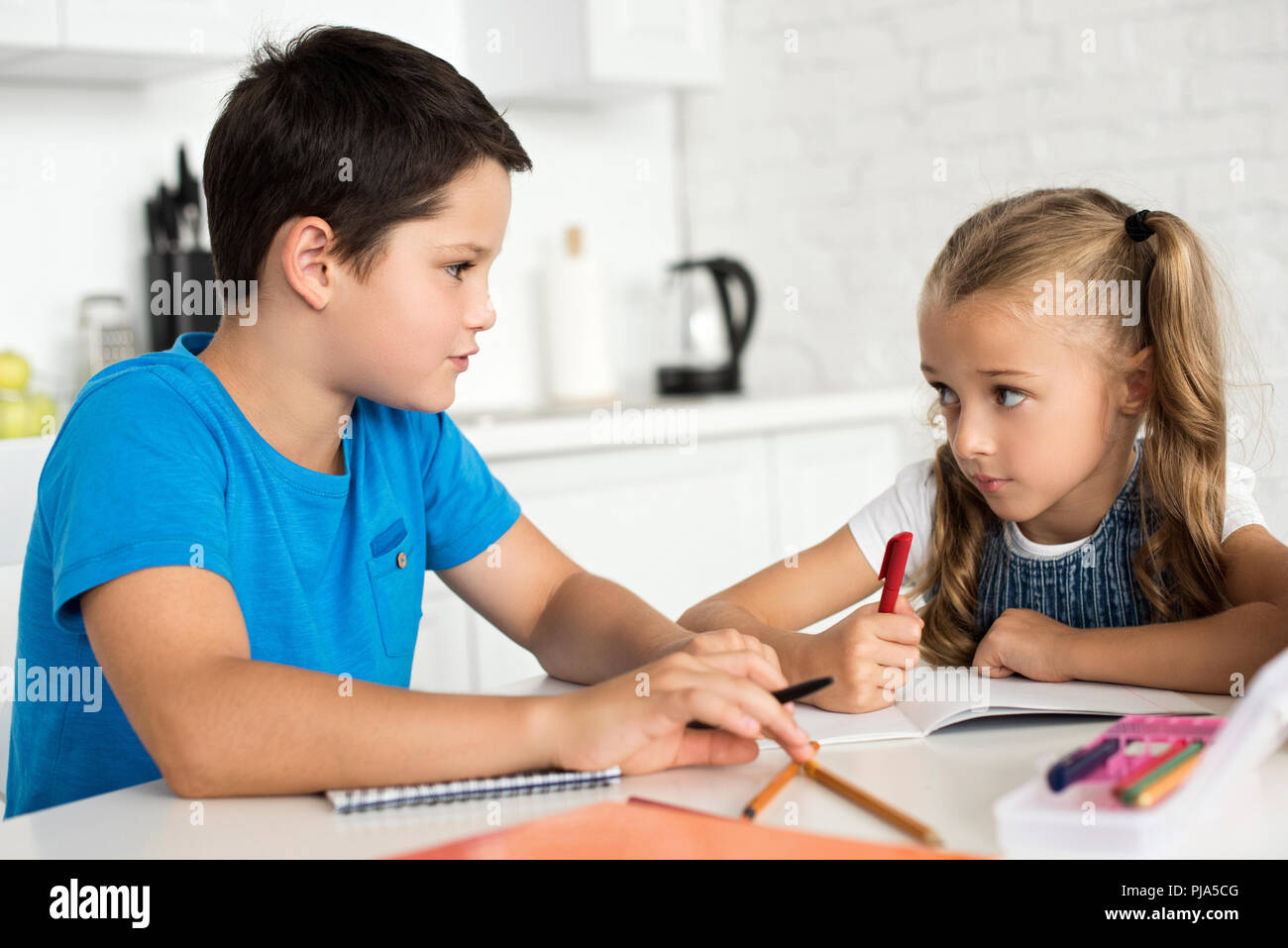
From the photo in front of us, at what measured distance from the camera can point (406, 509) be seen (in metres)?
1.18

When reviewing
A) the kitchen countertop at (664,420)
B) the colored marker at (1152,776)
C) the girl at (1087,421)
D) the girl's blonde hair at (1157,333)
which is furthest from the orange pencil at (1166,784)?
the kitchen countertop at (664,420)

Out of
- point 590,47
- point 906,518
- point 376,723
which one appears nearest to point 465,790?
point 376,723

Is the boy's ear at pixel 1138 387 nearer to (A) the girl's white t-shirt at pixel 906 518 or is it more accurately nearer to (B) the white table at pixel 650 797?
(A) the girl's white t-shirt at pixel 906 518

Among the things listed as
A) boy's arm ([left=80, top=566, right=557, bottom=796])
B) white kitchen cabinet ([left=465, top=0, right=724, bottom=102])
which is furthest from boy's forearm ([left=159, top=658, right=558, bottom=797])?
white kitchen cabinet ([left=465, top=0, right=724, bottom=102])

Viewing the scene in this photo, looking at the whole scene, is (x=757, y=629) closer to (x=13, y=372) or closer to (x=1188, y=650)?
(x=1188, y=650)

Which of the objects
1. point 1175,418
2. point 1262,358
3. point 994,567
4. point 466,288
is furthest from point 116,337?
point 1262,358

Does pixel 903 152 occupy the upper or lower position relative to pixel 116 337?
upper

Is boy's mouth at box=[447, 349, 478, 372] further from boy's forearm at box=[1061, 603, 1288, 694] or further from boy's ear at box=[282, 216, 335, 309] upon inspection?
boy's forearm at box=[1061, 603, 1288, 694]

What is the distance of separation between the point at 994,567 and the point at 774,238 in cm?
180

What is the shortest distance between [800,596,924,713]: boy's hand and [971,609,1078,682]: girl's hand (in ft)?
0.23

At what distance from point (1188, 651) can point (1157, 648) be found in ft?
0.07

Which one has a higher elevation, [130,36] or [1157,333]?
[130,36]

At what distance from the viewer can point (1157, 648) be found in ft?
3.06
